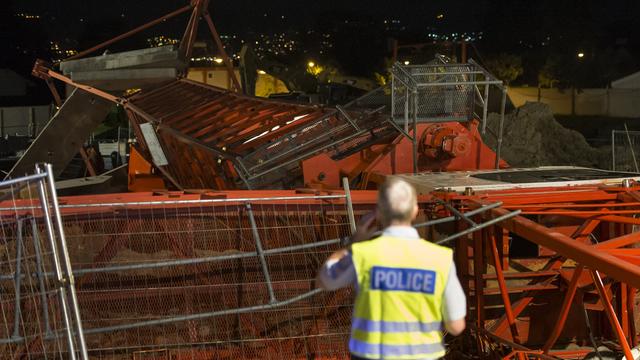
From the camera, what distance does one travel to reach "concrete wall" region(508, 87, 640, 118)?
156 feet

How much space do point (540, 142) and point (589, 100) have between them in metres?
31.2

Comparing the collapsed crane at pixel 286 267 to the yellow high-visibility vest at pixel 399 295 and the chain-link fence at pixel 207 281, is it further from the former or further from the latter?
the yellow high-visibility vest at pixel 399 295

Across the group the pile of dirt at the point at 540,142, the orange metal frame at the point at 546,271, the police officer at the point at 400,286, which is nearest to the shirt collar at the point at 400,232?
the police officer at the point at 400,286

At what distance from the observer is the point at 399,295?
143 inches

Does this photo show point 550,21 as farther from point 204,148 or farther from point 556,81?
point 204,148

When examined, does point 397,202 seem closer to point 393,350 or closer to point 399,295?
point 399,295

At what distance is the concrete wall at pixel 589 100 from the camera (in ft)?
156

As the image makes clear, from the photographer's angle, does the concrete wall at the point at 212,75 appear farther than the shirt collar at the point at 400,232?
Yes

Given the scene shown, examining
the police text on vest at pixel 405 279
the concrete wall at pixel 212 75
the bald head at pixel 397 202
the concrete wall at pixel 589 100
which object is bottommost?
the police text on vest at pixel 405 279

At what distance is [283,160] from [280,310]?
3141 millimetres

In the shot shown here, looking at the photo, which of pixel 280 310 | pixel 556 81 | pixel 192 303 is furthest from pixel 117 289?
pixel 556 81

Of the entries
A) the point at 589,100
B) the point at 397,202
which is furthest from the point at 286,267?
the point at 589,100

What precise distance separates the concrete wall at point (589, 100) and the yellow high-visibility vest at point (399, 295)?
1835 inches

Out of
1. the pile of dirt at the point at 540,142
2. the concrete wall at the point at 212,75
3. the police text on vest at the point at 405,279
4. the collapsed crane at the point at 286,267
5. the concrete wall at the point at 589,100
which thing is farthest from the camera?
the concrete wall at the point at 589,100
